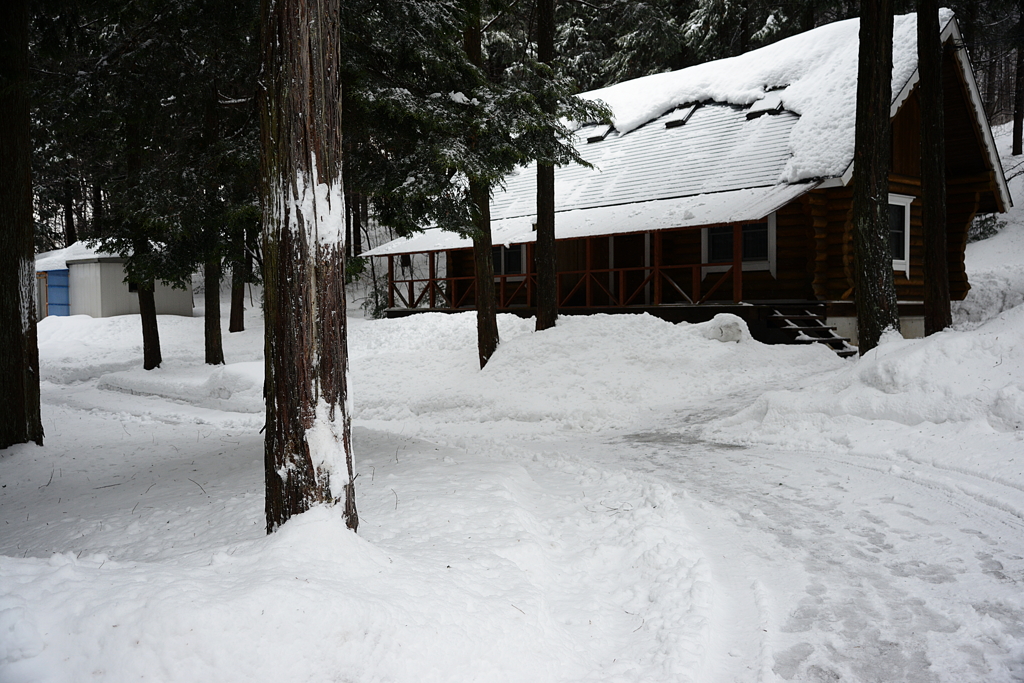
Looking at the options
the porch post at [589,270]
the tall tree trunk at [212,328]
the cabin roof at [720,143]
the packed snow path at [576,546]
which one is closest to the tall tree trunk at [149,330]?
the tall tree trunk at [212,328]

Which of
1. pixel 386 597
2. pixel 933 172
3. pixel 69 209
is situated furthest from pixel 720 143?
pixel 69 209

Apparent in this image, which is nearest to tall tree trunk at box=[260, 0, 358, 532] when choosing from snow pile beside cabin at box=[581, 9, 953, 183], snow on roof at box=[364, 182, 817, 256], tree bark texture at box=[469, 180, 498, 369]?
tree bark texture at box=[469, 180, 498, 369]

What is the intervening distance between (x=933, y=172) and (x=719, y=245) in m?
7.59

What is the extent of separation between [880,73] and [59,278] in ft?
104

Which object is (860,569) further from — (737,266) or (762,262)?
(762,262)

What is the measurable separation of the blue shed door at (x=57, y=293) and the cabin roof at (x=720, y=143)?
1564cm

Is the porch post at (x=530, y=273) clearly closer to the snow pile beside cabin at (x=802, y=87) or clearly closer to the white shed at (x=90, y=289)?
the snow pile beside cabin at (x=802, y=87)

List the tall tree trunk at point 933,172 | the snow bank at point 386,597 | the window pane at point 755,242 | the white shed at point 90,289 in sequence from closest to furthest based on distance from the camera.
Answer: the snow bank at point 386,597 < the tall tree trunk at point 933,172 < the window pane at point 755,242 < the white shed at point 90,289

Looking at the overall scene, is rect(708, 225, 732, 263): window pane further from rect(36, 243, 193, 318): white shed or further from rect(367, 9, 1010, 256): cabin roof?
rect(36, 243, 193, 318): white shed

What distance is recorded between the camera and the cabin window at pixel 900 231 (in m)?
18.8

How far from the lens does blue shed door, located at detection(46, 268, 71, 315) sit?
3047 cm

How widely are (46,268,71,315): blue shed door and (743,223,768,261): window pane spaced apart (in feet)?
88.2

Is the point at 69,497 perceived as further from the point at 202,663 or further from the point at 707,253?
the point at 707,253

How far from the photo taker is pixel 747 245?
1912 centimetres
